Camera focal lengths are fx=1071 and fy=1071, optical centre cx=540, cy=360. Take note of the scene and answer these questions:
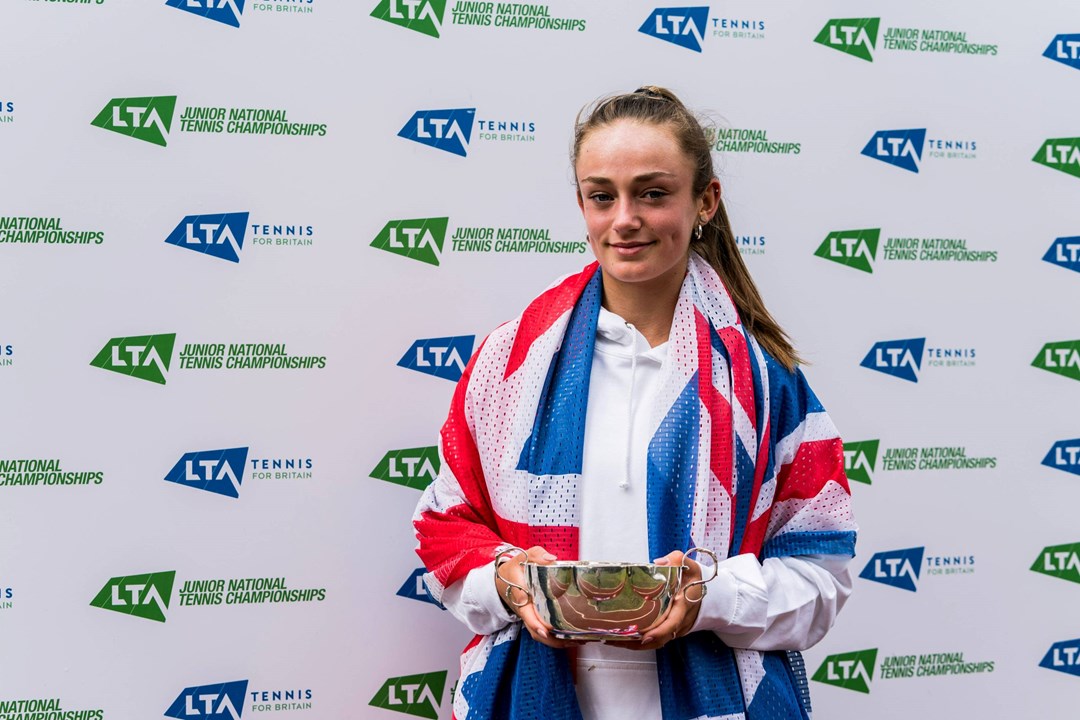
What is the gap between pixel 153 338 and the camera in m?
1.92

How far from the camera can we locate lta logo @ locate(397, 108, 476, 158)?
201 cm

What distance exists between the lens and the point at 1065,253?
231 cm

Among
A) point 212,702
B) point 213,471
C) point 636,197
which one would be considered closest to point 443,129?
point 636,197

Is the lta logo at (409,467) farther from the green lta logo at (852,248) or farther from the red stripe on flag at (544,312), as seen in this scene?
the green lta logo at (852,248)

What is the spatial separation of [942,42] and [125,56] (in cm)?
161

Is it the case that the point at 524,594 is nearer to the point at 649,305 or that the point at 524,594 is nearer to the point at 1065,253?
the point at 649,305

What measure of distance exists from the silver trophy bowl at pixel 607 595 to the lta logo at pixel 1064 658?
4.38ft

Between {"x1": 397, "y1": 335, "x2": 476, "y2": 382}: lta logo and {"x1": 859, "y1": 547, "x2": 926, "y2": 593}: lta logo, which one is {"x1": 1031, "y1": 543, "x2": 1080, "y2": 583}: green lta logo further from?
{"x1": 397, "y1": 335, "x2": 476, "y2": 382}: lta logo

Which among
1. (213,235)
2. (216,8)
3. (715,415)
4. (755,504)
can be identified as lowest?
(755,504)

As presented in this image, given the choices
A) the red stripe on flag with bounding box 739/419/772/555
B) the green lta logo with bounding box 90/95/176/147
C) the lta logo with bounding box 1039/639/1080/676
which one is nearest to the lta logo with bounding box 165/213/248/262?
the green lta logo with bounding box 90/95/176/147

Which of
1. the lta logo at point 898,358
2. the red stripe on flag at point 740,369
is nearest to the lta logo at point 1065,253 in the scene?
the lta logo at point 898,358

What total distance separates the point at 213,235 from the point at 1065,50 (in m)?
1.82

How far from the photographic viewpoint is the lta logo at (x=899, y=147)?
221 centimetres

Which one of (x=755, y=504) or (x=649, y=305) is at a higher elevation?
(x=649, y=305)
